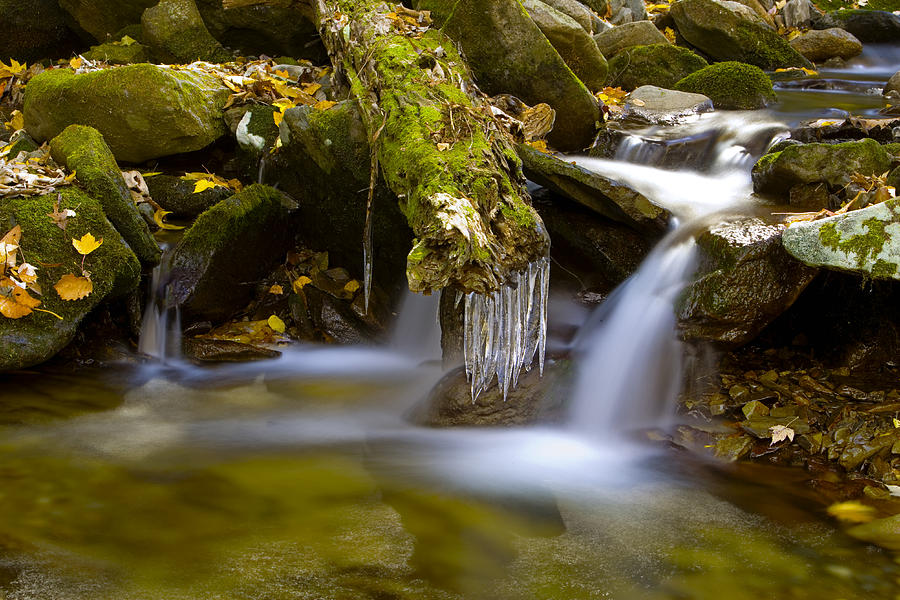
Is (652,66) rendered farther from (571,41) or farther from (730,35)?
(730,35)

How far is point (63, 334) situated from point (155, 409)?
0.73m

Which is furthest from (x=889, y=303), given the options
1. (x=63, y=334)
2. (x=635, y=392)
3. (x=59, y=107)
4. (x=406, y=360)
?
(x=59, y=107)

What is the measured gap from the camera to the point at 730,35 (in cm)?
977

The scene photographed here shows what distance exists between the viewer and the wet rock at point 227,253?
5.11 metres

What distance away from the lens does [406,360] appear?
5262 millimetres

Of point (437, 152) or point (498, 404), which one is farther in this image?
point (498, 404)

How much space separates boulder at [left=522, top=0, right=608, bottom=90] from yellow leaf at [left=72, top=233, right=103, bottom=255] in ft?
15.5

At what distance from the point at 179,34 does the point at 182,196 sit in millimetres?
2757

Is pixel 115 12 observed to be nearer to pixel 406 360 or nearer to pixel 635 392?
pixel 406 360

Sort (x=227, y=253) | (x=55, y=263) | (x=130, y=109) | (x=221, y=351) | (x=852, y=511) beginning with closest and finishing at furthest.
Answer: (x=852, y=511), (x=55, y=263), (x=221, y=351), (x=227, y=253), (x=130, y=109)

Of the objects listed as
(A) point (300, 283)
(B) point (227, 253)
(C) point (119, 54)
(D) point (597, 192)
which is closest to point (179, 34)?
(C) point (119, 54)

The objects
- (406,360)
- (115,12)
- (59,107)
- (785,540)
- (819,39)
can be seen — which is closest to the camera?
(785,540)

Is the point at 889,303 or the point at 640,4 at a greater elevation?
the point at 640,4

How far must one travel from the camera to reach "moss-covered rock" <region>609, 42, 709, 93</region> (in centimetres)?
846
